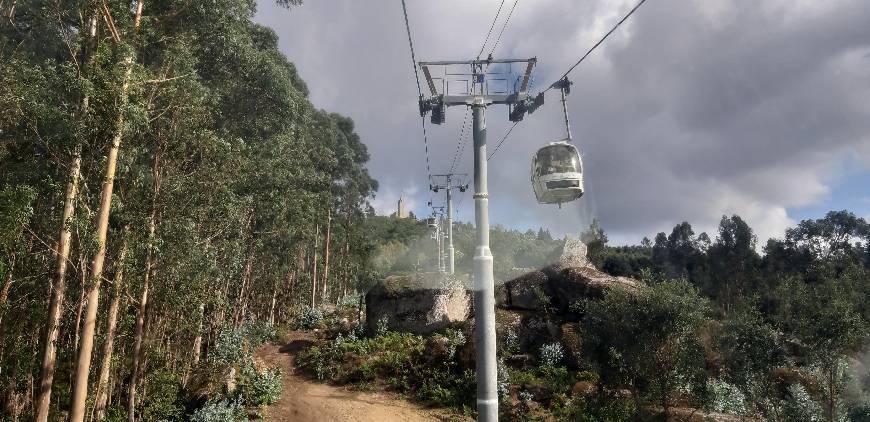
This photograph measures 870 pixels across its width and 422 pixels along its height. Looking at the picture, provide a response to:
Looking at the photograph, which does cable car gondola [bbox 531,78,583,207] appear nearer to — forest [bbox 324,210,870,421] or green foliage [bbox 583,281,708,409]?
forest [bbox 324,210,870,421]

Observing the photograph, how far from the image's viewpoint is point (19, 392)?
43.5 feet

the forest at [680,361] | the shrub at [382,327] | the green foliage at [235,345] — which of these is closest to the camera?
the forest at [680,361]

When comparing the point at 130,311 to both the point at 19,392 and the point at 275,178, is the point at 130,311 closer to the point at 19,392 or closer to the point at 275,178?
the point at 19,392

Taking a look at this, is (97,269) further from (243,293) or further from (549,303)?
(549,303)

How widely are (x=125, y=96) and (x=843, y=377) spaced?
1622 centimetres

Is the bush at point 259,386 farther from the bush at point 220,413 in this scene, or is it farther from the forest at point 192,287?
the bush at point 220,413

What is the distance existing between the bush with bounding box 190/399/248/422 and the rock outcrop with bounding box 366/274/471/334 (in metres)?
9.07

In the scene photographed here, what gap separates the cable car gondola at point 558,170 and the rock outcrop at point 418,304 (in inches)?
673

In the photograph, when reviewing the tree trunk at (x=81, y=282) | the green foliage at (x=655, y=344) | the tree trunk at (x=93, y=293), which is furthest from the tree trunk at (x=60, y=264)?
the green foliage at (x=655, y=344)

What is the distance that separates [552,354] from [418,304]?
645 cm

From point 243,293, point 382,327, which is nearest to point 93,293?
point 382,327

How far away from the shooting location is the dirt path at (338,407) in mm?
15953

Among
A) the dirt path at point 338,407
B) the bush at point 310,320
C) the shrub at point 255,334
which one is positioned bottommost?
the dirt path at point 338,407

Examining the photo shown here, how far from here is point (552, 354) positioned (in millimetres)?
19781
